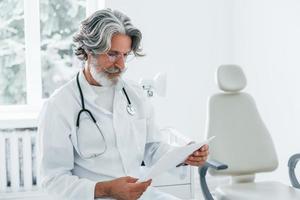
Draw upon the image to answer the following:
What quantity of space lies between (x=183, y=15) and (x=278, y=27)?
2.26ft

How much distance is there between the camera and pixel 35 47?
10.0ft

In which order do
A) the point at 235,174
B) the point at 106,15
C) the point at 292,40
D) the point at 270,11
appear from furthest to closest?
the point at 270,11
the point at 292,40
the point at 235,174
the point at 106,15

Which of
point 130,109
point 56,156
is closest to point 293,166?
point 130,109

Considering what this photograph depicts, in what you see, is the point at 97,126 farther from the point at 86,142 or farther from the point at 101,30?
the point at 101,30

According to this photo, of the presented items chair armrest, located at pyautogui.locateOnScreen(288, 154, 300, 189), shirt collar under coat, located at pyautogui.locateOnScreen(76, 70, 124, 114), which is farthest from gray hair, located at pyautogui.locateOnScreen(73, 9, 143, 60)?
chair armrest, located at pyautogui.locateOnScreen(288, 154, 300, 189)

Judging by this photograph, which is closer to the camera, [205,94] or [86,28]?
[86,28]

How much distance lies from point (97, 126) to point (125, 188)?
276 mm

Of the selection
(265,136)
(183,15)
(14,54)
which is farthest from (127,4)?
(265,136)

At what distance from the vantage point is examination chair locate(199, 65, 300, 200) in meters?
2.09

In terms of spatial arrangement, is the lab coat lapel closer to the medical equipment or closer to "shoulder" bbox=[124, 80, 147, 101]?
"shoulder" bbox=[124, 80, 147, 101]

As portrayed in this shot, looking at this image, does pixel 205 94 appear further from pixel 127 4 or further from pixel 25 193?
pixel 25 193

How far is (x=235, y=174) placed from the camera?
2.11m

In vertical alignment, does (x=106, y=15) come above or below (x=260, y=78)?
above

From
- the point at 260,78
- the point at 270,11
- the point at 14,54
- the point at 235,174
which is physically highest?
the point at 270,11
